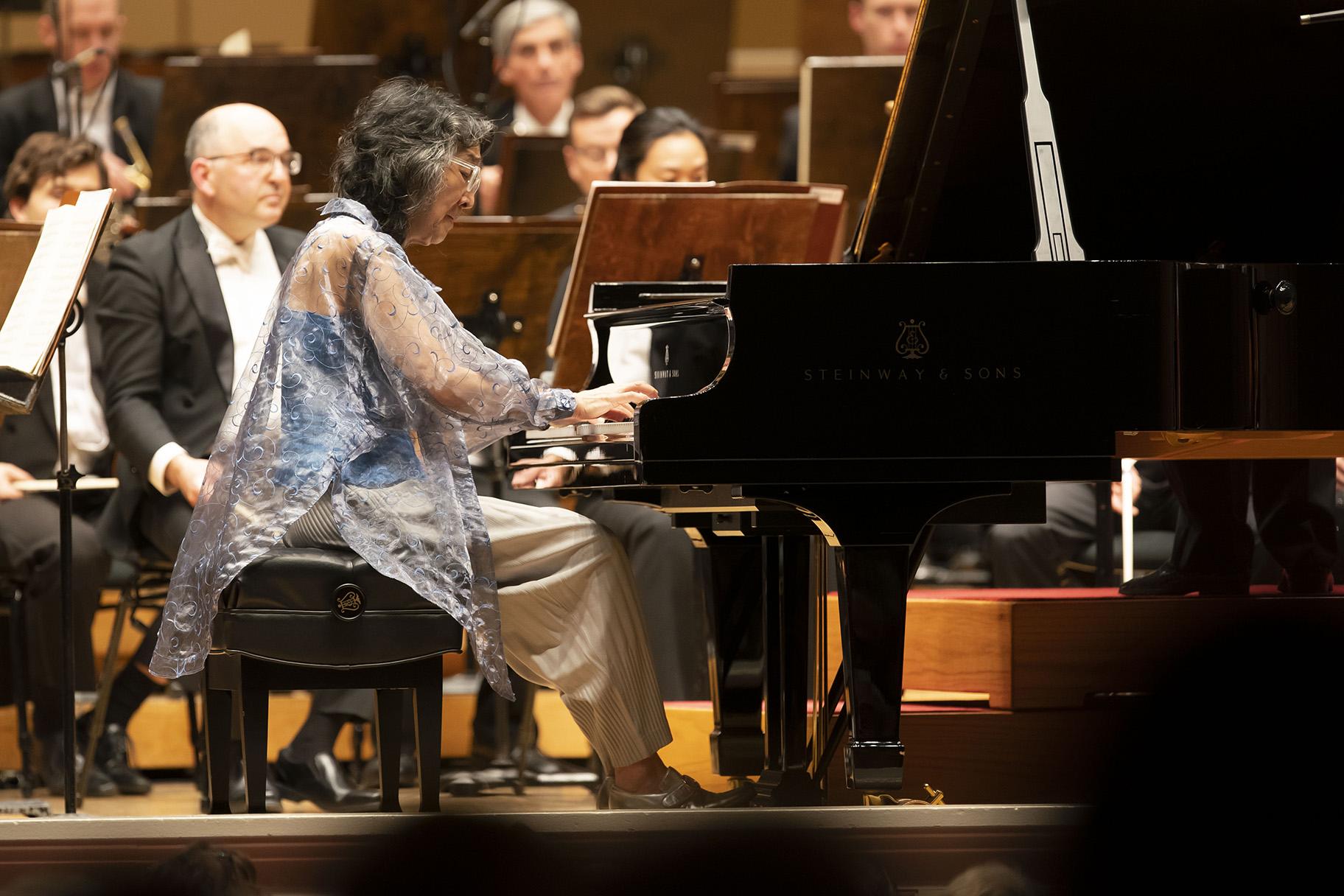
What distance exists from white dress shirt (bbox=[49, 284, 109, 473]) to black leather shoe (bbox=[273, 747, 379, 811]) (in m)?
0.91

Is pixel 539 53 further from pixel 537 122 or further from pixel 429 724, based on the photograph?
pixel 429 724

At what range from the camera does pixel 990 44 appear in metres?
2.45

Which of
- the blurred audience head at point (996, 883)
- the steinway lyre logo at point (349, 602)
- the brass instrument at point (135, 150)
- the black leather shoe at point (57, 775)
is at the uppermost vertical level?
the brass instrument at point (135, 150)

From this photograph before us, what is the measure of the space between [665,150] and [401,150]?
55.4 inches

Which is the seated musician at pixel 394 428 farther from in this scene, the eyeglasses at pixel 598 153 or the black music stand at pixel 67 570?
the eyeglasses at pixel 598 153

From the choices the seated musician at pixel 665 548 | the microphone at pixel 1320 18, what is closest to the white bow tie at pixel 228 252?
the seated musician at pixel 665 548

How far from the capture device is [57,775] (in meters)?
3.49

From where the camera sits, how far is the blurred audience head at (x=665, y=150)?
3.72 meters

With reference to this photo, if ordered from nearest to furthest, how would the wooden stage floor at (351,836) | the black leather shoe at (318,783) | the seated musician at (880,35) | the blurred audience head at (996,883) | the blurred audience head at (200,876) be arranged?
1. the blurred audience head at (200,876)
2. the blurred audience head at (996,883)
3. the wooden stage floor at (351,836)
4. the black leather shoe at (318,783)
5. the seated musician at (880,35)

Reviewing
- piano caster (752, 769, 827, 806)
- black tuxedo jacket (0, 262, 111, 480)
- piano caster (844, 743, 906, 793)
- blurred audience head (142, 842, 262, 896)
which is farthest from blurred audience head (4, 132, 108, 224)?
blurred audience head (142, 842, 262, 896)

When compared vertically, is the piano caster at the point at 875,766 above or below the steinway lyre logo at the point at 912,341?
below

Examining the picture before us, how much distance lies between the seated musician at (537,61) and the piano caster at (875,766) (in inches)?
123

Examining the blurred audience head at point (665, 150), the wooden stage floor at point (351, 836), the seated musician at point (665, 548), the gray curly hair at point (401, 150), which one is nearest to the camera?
the wooden stage floor at point (351, 836)

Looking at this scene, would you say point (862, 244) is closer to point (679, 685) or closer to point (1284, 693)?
point (679, 685)
